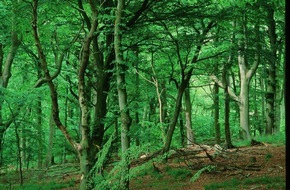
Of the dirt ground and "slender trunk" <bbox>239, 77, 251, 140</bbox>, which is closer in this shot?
the dirt ground

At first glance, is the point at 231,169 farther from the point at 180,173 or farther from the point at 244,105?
the point at 244,105

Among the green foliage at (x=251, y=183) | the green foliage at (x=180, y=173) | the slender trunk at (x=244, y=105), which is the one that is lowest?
the green foliage at (x=180, y=173)

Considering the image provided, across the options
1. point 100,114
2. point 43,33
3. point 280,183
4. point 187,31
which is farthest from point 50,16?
point 280,183

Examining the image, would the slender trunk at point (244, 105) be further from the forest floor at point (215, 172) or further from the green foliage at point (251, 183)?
the green foliage at point (251, 183)

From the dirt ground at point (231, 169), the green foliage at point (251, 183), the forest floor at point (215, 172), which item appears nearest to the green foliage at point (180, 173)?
the forest floor at point (215, 172)

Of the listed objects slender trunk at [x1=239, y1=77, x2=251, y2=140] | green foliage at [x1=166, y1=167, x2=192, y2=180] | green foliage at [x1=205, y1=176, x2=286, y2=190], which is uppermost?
slender trunk at [x1=239, y1=77, x2=251, y2=140]

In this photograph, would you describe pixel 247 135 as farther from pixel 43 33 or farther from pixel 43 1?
pixel 43 1

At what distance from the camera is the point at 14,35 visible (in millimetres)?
14320

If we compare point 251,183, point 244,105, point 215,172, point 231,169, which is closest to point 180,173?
point 215,172

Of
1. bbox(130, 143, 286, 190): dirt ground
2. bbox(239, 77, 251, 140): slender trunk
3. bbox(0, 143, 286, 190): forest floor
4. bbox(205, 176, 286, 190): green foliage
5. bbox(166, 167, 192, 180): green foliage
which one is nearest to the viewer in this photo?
bbox(205, 176, 286, 190): green foliage

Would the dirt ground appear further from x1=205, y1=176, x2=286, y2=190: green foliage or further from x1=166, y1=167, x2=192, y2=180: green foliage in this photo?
x1=205, y1=176, x2=286, y2=190: green foliage

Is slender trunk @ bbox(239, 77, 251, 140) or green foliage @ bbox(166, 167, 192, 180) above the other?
slender trunk @ bbox(239, 77, 251, 140)

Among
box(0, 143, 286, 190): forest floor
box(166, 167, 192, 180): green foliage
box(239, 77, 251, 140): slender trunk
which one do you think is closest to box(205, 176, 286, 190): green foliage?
box(0, 143, 286, 190): forest floor

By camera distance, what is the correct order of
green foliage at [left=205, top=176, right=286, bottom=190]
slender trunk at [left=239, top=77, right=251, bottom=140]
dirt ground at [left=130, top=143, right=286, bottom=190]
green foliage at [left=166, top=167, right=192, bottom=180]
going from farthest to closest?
1. slender trunk at [left=239, top=77, right=251, bottom=140]
2. green foliage at [left=166, top=167, right=192, bottom=180]
3. dirt ground at [left=130, top=143, right=286, bottom=190]
4. green foliage at [left=205, top=176, right=286, bottom=190]
